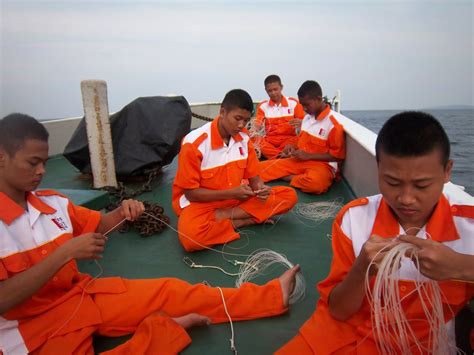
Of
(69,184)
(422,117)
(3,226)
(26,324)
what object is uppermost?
(422,117)

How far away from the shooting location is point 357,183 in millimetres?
4066

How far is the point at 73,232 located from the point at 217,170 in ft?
4.71

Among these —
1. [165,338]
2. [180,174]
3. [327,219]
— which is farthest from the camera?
[327,219]

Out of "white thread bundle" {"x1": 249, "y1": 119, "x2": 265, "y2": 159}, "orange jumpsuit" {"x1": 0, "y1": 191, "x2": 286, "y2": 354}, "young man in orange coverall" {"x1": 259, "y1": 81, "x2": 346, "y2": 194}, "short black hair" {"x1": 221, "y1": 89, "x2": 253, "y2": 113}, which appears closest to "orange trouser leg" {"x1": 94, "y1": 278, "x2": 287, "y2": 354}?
"orange jumpsuit" {"x1": 0, "y1": 191, "x2": 286, "y2": 354}

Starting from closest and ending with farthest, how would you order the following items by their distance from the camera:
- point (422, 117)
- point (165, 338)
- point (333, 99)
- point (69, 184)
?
point (422, 117)
point (165, 338)
point (69, 184)
point (333, 99)

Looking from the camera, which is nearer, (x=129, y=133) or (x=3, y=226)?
(x=3, y=226)

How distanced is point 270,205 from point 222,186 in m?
0.48

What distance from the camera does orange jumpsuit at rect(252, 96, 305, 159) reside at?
5863 mm

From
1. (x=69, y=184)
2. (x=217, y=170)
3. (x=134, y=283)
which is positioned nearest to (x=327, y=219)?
(x=217, y=170)

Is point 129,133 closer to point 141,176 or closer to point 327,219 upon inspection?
point 141,176

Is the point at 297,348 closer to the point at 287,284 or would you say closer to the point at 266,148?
the point at 287,284

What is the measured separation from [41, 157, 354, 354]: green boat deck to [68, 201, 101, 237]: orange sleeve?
1.90ft

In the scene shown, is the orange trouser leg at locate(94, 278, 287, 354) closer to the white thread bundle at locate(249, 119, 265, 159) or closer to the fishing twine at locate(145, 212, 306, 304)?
the fishing twine at locate(145, 212, 306, 304)

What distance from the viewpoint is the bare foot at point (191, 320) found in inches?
73.4
